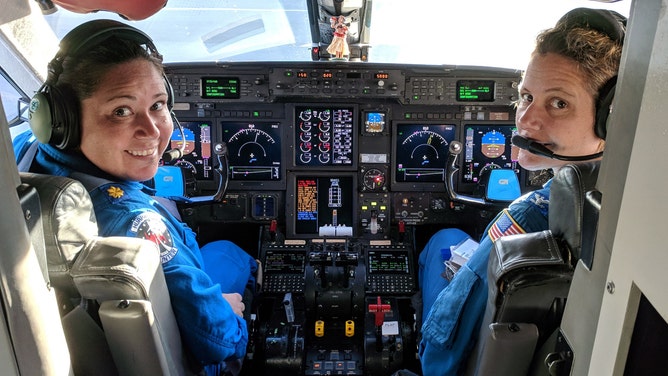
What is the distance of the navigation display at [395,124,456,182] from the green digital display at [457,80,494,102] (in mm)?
193

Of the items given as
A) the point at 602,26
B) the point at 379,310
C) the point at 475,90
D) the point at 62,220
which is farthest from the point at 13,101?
the point at 602,26

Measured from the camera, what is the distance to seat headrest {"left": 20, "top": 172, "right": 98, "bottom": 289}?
1.12m

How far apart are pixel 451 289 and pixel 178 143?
2.14 metres

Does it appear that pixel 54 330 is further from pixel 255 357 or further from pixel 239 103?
pixel 239 103

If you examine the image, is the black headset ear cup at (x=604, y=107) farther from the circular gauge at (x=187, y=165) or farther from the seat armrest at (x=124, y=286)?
the circular gauge at (x=187, y=165)

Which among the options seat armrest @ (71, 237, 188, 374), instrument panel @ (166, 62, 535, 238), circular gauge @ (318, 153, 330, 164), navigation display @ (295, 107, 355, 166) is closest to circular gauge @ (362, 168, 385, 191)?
instrument panel @ (166, 62, 535, 238)

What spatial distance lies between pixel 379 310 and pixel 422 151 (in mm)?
1043

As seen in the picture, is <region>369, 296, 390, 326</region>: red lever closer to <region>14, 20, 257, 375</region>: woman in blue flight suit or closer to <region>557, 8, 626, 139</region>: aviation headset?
<region>14, 20, 257, 375</region>: woman in blue flight suit

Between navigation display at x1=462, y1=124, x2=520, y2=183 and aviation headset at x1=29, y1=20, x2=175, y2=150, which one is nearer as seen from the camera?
aviation headset at x1=29, y1=20, x2=175, y2=150

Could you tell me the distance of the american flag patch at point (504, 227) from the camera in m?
1.37

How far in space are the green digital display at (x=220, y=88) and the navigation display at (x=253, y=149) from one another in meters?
0.18

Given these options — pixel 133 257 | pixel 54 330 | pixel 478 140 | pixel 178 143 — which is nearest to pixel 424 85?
pixel 478 140

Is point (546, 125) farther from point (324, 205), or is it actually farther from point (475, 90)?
point (324, 205)

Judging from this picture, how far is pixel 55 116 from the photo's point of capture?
137 centimetres
